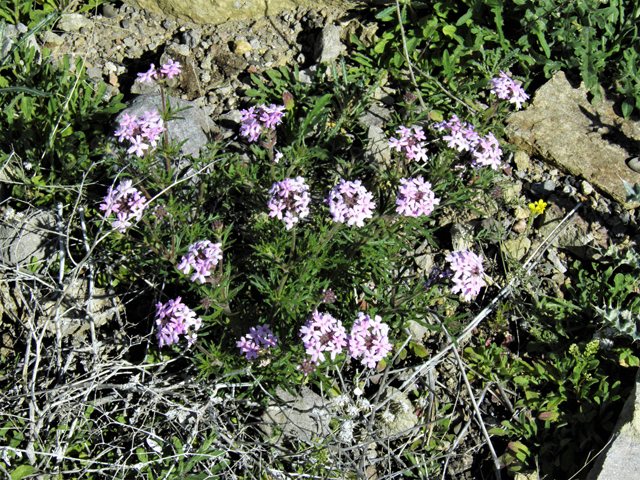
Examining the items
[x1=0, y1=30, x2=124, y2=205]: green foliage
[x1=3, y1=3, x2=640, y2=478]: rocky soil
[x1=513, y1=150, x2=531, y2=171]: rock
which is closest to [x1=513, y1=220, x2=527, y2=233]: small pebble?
[x1=3, y1=3, x2=640, y2=478]: rocky soil

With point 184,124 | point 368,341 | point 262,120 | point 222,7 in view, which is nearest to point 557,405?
point 368,341

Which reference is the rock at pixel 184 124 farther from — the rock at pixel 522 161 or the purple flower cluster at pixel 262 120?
the rock at pixel 522 161

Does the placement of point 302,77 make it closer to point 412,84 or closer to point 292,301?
point 412,84

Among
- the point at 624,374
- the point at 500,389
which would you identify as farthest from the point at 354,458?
the point at 624,374

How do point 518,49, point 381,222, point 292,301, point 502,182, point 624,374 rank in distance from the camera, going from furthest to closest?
point 518,49 → point 502,182 → point 624,374 → point 381,222 → point 292,301

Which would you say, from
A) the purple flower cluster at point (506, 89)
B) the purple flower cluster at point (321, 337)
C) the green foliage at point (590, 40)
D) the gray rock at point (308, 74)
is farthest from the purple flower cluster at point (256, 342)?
the green foliage at point (590, 40)

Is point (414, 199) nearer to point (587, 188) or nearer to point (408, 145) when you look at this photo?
point (408, 145)
